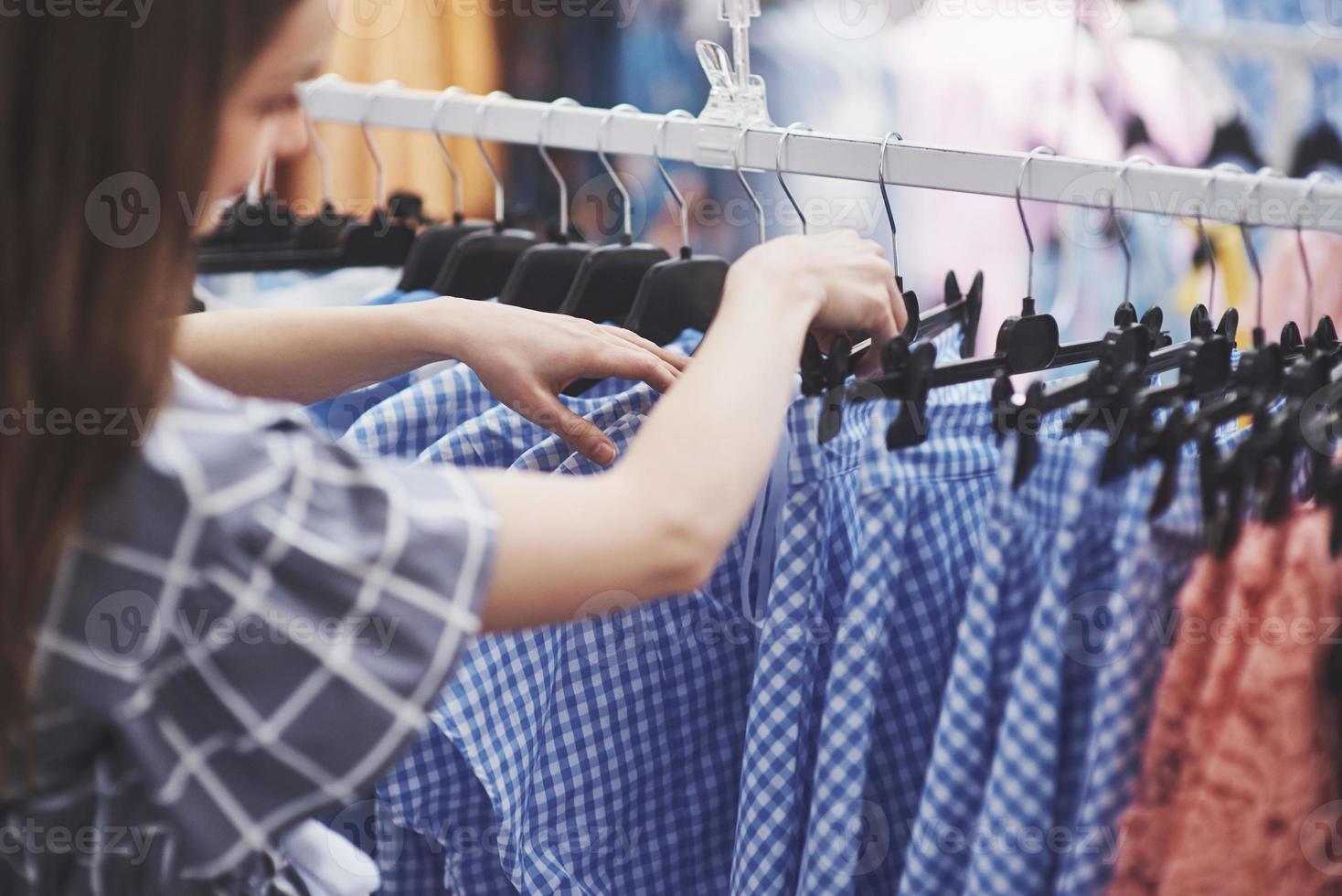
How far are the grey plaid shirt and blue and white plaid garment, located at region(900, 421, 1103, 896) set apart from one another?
0.26m

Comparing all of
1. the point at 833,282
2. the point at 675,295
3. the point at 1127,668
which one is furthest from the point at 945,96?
the point at 1127,668

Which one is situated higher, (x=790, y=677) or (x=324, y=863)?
(x=790, y=677)

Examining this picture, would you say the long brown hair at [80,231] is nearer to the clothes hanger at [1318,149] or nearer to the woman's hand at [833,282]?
the woman's hand at [833,282]

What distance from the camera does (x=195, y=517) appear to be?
0.52m

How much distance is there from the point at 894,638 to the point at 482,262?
52cm

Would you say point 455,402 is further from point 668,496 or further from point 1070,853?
point 1070,853

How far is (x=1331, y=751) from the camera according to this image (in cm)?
61

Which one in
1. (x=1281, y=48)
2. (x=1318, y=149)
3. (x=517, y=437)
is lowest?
(x=517, y=437)

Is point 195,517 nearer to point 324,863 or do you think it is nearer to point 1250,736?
point 324,863

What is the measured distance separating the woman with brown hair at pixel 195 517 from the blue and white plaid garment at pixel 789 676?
0.14 meters

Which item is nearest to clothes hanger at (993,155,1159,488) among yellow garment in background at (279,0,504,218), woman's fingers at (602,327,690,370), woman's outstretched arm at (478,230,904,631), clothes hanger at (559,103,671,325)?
woman's outstretched arm at (478,230,904,631)

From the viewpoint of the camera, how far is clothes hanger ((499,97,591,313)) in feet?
3.37

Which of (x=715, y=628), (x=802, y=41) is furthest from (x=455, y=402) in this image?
(x=802, y=41)

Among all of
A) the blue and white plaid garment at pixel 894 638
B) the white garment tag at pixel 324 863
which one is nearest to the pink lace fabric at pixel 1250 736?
the blue and white plaid garment at pixel 894 638
